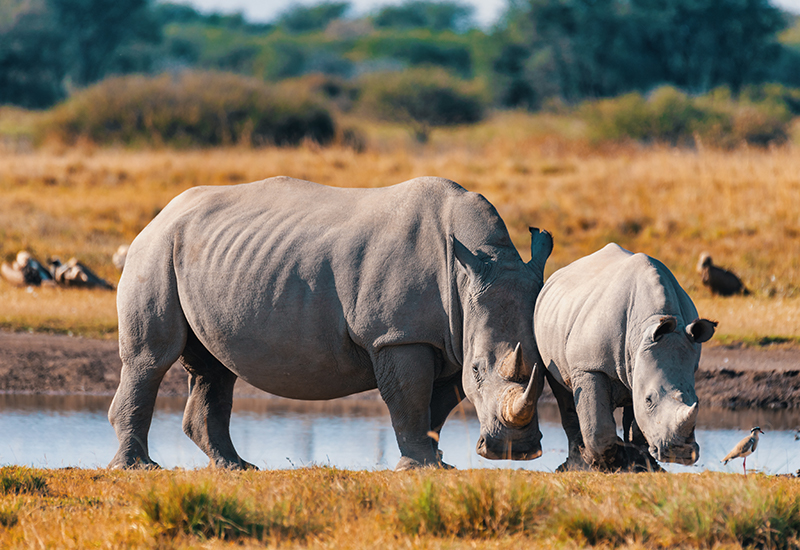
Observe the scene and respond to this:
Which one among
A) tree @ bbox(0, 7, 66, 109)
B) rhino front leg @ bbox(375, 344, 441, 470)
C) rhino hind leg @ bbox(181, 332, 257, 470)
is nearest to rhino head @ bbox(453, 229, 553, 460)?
rhino front leg @ bbox(375, 344, 441, 470)

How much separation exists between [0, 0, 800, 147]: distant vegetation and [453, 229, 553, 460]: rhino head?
18806 millimetres

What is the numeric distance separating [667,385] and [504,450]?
994mm

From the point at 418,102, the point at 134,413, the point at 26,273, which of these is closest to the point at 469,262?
the point at 134,413

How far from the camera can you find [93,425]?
818 cm

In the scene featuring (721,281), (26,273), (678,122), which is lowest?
(26,273)

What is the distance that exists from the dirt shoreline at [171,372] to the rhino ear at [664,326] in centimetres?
448

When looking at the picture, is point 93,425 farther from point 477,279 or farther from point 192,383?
point 477,279

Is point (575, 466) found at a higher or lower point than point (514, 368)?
lower

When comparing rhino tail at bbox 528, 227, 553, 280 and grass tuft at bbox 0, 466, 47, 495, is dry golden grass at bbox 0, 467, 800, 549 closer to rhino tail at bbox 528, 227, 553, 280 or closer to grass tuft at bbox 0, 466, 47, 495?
grass tuft at bbox 0, 466, 47, 495

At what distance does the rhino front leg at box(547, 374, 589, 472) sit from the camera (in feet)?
18.8

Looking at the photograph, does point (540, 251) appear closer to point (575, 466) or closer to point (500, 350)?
point (500, 350)

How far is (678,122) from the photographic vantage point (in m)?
28.4

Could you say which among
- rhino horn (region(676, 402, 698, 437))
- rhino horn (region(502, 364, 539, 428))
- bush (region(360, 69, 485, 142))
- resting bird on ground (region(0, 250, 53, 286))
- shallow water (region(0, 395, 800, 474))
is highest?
rhino horn (region(676, 402, 698, 437))

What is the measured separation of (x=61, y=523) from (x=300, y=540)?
1.01m
